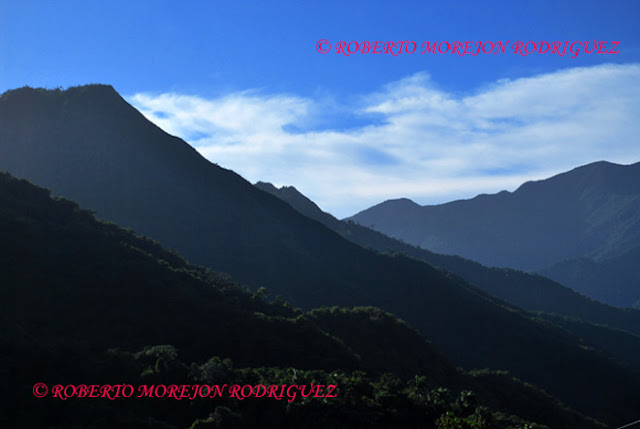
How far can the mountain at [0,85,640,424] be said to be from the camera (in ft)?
269

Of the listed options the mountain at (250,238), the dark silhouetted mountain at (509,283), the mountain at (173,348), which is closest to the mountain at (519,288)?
the dark silhouetted mountain at (509,283)

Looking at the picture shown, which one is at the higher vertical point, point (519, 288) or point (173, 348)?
point (519, 288)

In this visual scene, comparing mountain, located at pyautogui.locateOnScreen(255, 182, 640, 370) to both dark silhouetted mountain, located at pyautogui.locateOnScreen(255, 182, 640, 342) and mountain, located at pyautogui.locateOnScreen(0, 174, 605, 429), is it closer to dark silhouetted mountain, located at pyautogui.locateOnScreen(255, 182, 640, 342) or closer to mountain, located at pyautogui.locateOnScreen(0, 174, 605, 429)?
dark silhouetted mountain, located at pyautogui.locateOnScreen(255, 182, 640, 342)

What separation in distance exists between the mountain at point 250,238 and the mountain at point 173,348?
22.8m

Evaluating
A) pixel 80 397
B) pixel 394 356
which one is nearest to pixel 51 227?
pixel 80 397

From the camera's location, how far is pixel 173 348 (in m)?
31.6

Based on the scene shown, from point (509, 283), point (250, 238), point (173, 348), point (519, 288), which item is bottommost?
point (173, 348)

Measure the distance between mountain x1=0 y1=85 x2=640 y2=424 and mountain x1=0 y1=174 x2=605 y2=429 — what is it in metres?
22.8

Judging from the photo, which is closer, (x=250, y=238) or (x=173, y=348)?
(x=173, y=348)

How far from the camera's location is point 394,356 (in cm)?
5634

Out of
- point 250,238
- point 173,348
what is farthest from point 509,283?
point 173,348

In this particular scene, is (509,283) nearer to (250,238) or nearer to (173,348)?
(250,238)

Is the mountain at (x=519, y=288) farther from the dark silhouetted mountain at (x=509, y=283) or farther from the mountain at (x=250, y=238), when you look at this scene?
the mountain at (x=250, y=238)

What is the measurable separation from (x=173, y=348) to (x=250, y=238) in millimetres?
65542
